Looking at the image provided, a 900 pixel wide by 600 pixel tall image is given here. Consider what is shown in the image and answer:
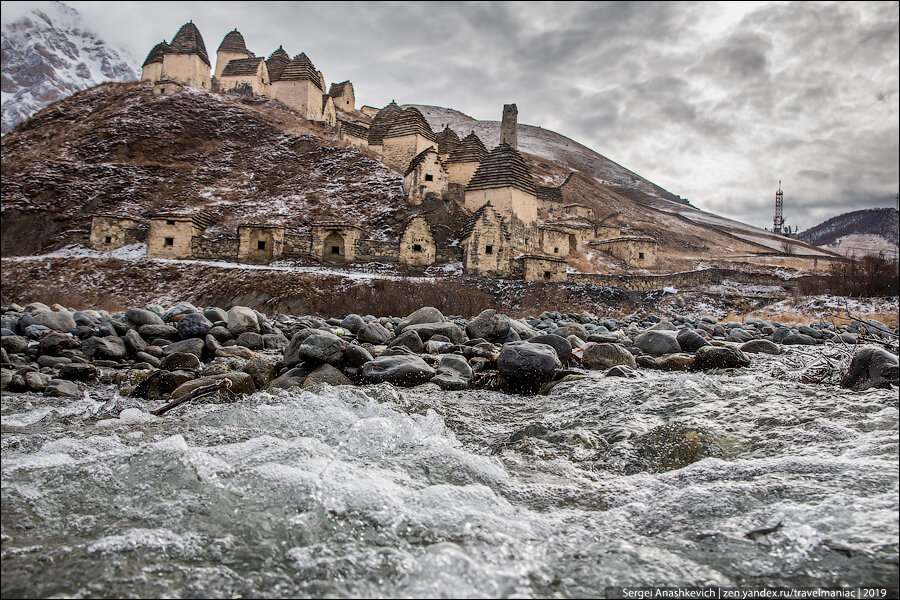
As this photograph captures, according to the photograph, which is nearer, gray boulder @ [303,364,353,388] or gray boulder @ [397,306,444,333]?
gray boulder @ [303,364,353,388]

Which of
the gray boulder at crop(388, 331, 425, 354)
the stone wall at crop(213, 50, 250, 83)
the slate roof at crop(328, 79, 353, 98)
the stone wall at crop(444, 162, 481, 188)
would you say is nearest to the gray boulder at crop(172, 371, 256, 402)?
the gray boulder at crop(388, 331, 425, 354)

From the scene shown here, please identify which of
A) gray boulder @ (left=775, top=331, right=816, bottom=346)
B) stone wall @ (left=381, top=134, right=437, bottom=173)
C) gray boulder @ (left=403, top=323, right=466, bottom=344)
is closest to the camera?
gray boulder @ (left=403, top=323, right=466, bottom=344)

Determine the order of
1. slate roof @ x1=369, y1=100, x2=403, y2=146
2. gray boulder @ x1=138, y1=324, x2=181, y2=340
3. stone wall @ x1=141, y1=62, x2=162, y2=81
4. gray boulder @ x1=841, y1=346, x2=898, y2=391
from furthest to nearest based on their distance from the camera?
stone wall @ x1=141, y1=62, x2=162, y2=81 < slate roof @ x1=369, y1=100, x2=403, y2=146 < gray boulder @ x1=138, y1=324, x2=181, y2=340 < gray boulder @ x1=841, y1=346, x2=898, y2=391

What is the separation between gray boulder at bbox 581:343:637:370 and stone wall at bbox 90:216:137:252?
954 inches

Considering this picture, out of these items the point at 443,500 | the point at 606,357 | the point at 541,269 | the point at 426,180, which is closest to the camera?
the point at 443,500

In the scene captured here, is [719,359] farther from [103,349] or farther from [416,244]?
[416,244]

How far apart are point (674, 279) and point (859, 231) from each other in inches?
3939

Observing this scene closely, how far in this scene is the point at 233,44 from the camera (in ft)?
163

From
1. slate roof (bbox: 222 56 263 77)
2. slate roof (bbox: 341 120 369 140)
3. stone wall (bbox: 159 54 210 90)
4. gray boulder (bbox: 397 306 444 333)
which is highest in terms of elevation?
slate roof (bbox: 222 56 263 77)

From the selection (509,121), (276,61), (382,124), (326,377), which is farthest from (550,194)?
(326,377)

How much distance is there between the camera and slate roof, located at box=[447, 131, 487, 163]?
3324 cm

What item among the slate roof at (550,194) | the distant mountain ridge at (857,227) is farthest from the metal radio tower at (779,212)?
the slate roof at (550,194)

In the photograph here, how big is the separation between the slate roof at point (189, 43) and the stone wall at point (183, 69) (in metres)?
0.42

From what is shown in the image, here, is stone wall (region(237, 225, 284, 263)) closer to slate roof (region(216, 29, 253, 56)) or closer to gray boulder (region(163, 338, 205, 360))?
gray boulder (region(163, 338, 205, 360))
